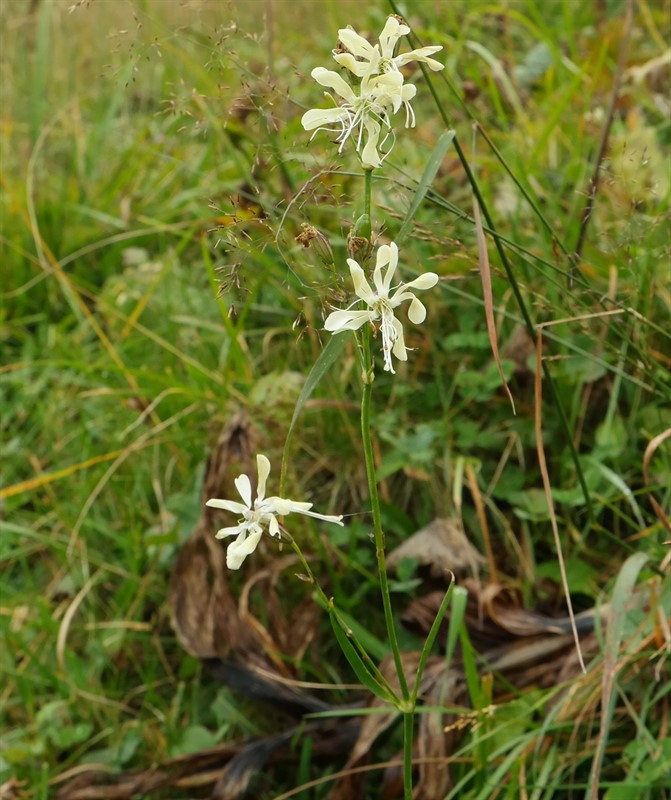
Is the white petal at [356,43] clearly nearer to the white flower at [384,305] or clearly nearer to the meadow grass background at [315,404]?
the white flower at [384,305]

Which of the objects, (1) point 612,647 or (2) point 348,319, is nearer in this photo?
(2) point 348,319

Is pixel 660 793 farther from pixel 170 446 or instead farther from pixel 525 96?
pixel 525 96

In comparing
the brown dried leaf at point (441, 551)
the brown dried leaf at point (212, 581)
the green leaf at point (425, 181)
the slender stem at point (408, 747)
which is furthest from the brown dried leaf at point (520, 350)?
the slender stem at point (408, 747)

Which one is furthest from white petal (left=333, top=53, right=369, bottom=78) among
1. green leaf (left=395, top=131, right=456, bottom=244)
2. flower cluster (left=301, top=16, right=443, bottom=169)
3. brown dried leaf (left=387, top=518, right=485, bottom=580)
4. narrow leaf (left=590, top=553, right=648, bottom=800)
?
brown dried leaf (left=387, top=518, right=485, bottom=580)

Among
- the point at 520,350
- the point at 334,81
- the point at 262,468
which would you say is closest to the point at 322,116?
the point at 334,81

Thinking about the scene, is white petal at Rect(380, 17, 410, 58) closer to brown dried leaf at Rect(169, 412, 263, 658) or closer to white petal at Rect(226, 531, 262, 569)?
white petal at Rect(226, 531, 262, 569)

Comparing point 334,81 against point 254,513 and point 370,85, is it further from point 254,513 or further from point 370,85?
point 254,513
